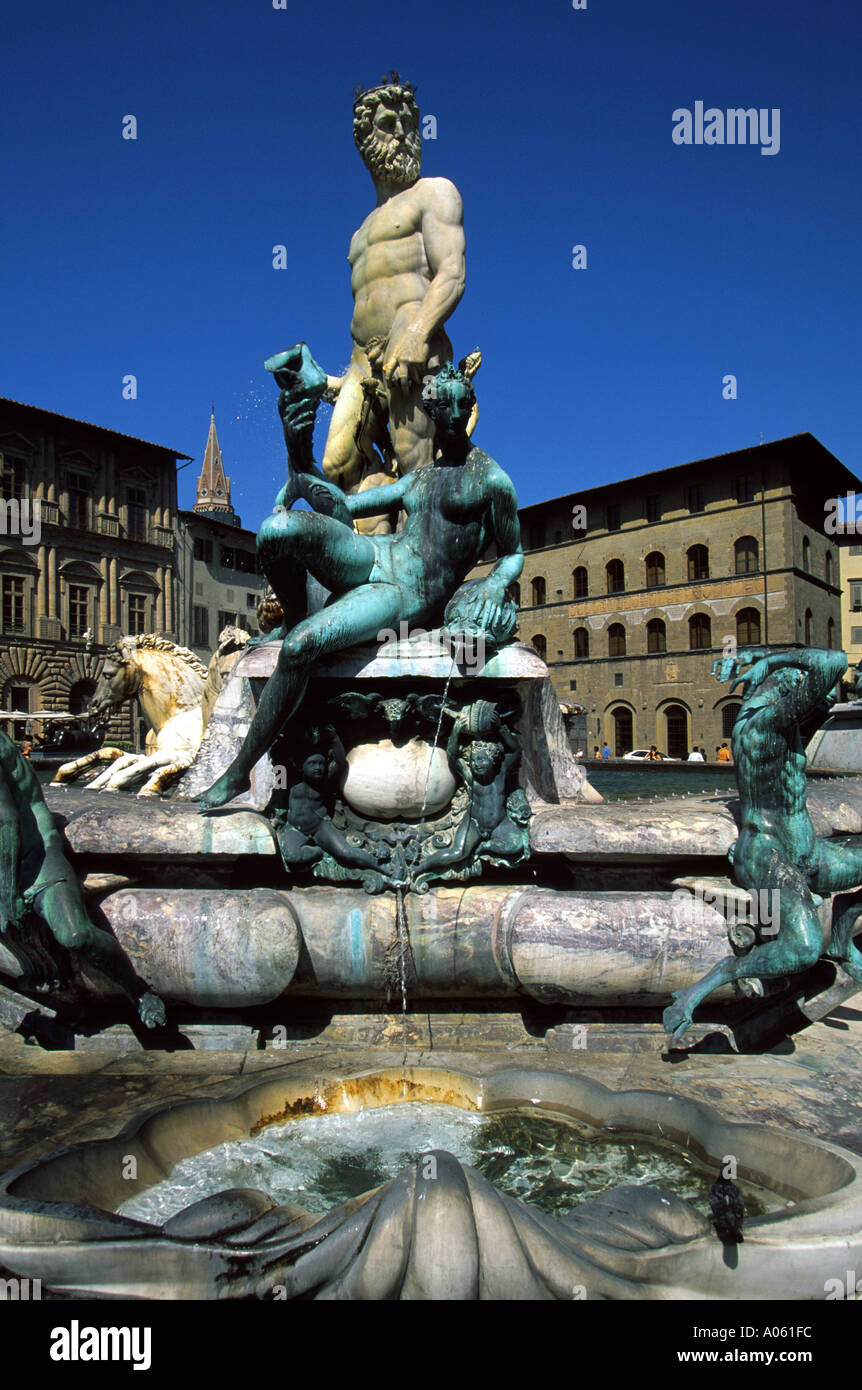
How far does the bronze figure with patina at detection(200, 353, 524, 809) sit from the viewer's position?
10.4 ft

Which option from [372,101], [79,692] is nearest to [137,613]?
[79,692]

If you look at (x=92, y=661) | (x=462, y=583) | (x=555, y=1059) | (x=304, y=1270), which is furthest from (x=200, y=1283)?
(x=92, y=661)

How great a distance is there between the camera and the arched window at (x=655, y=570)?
4659 centimetres

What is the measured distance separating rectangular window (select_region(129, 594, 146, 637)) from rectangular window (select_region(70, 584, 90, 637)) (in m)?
2.23

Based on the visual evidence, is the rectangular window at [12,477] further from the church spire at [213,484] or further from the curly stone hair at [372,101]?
the church spire at [213,484]

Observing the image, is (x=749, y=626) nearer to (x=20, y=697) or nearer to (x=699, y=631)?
(x=699, y=631)

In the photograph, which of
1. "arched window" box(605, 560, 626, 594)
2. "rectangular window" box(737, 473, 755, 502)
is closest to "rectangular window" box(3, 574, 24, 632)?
"arched window" box(605, 560, 626, 594)

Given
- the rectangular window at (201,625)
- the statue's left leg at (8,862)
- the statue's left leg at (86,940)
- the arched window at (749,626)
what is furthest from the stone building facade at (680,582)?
the statue's left leg at (8,862)

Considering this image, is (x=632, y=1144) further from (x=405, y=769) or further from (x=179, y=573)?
(x=179, y=573)

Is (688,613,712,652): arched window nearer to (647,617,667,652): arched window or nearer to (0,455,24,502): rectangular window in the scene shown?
(647,617,667,652): arched window

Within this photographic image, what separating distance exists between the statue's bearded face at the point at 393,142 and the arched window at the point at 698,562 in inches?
1611

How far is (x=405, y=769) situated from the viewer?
3.29m

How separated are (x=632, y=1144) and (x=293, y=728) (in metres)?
1.68

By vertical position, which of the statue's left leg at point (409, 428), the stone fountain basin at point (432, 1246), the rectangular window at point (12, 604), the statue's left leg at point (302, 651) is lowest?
the stone fountain basin at point (432, 1246)
